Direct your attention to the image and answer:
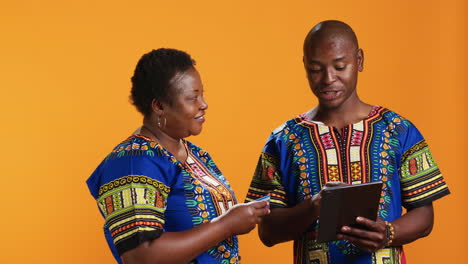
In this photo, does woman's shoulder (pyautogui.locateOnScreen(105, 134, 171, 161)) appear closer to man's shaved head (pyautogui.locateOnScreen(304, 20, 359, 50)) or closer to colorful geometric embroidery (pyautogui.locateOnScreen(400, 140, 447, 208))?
man's shaved head (pyautogui.locateOnScreen(304, 20, 359, 50))

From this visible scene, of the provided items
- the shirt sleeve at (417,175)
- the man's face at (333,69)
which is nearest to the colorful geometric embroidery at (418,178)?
the shirt sleeve at (417,175)

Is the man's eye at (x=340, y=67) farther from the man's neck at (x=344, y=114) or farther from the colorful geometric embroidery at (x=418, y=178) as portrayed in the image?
the colorful geometric embroidery at (x=418, y=178)

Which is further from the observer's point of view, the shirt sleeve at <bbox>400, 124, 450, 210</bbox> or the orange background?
the orange background

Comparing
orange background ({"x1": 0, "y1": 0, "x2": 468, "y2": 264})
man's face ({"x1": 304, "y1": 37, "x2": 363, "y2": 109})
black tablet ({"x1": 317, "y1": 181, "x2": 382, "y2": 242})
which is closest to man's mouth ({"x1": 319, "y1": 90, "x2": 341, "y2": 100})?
man's face ({"x1": 304, "y1": 37, "x2": 363, "y2": 109})

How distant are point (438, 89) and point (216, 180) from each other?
2396 mm

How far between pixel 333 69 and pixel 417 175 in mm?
501

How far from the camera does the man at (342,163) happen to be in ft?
8.59

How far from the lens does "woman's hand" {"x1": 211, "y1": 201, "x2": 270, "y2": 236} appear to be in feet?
7.56

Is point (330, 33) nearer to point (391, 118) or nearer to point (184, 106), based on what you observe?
point (391, 118)

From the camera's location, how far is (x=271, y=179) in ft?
9.04

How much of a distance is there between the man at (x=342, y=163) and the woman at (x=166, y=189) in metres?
0.27

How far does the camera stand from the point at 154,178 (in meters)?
2.26

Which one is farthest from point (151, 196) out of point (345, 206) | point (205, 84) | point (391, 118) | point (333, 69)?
point (205, 84)

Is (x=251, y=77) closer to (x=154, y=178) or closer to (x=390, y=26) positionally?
(x=390, y=26)
